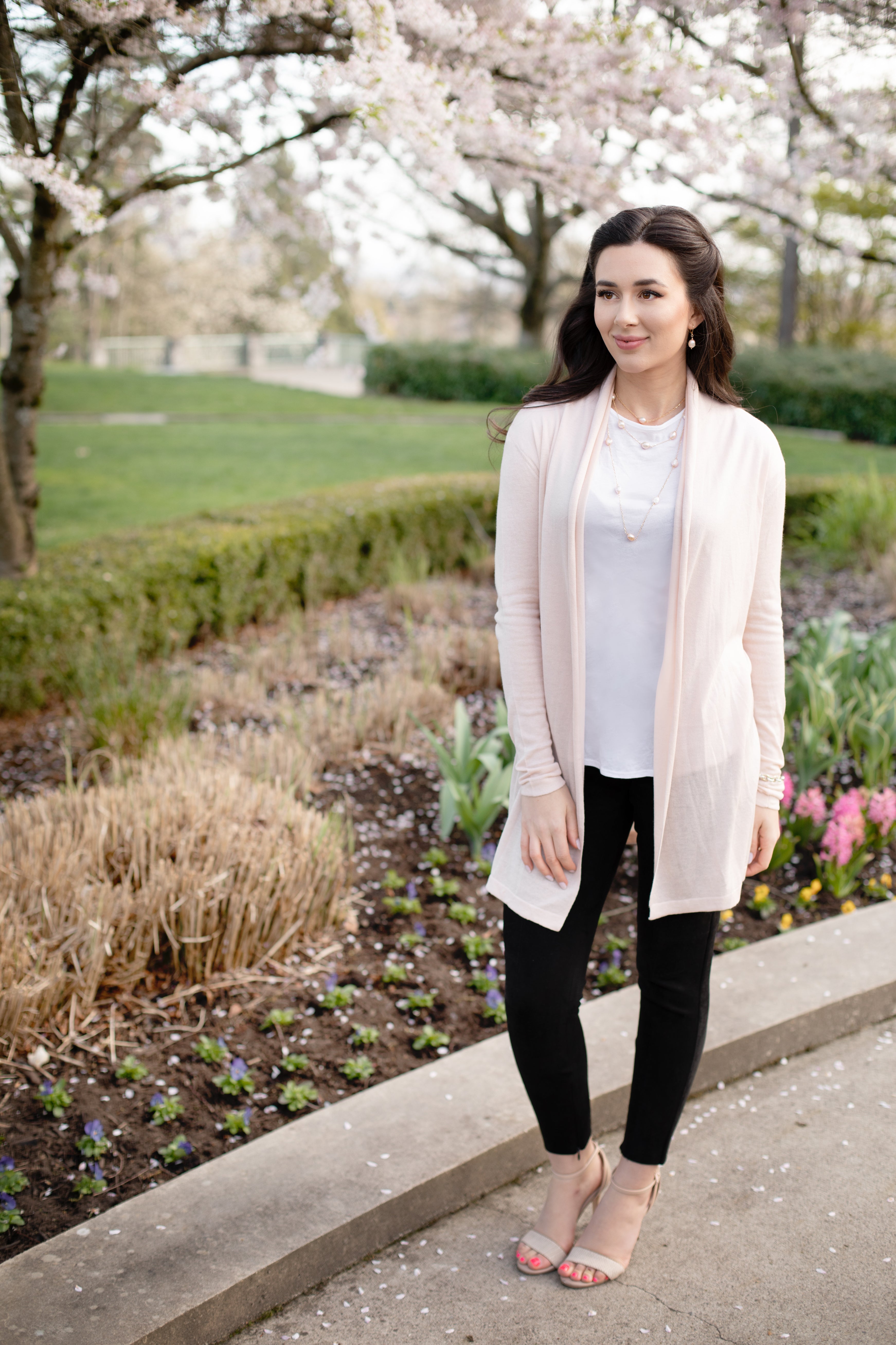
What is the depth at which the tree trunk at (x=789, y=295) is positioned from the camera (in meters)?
19.2

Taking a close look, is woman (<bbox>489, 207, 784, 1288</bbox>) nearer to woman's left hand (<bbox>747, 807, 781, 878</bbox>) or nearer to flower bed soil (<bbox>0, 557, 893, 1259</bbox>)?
woman's left hand (<bbox>747, 807, 781, 878</bbox>)

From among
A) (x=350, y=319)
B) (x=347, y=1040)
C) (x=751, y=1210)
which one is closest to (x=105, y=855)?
(x=347, y=1040)

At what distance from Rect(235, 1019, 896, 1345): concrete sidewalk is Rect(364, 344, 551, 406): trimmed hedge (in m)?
15.2

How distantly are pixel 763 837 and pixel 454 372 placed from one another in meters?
16.8

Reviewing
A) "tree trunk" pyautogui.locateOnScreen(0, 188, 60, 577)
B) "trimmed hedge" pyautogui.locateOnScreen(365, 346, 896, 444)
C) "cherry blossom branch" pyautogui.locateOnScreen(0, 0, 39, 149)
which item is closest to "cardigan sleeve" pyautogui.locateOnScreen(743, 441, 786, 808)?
"cherry blossom branch" pyautogui.locateOnScreen(0, 0, 39, 149)

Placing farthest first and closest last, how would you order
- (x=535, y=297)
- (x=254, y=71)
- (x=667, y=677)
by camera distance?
(x=535, y=297) < (x=254, y=71) < (x=667, y=677)

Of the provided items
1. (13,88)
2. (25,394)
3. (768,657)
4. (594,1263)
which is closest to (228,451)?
(25,394)

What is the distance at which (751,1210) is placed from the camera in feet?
6.77

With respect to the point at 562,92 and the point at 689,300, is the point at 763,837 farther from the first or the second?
the point at 562,92

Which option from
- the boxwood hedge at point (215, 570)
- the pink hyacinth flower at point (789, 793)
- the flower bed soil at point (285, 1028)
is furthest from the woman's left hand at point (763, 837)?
the boxwood hedge at point (215, 570)

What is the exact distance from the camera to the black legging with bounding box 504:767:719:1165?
5.71ft

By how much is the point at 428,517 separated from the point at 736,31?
3852 mm

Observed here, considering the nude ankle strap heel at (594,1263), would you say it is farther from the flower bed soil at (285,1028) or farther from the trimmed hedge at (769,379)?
the trimmed hedge at (769,379)

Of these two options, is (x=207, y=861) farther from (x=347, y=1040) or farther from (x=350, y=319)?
(x=350, y=319)
